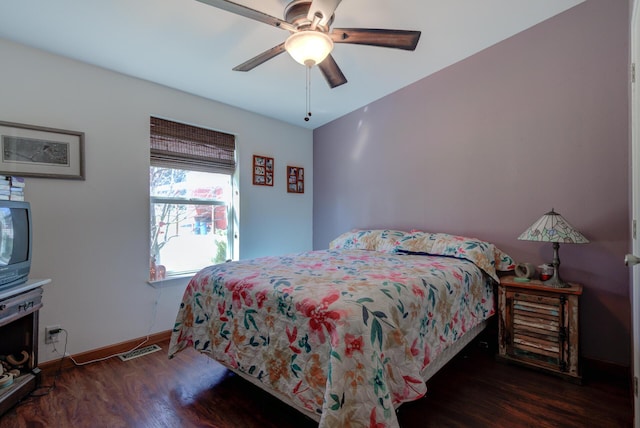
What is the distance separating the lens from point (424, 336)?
1560 mm

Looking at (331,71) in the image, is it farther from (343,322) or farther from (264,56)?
(343,322)

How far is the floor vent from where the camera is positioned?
2.42m

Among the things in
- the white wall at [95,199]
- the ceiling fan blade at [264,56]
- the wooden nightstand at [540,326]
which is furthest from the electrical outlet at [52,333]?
the wooden nightstand at [540,326]

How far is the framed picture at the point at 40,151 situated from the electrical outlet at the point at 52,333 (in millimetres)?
1156

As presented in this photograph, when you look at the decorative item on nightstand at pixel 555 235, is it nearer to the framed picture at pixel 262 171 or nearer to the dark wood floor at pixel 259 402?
the dark wood floor at pixel 259 402

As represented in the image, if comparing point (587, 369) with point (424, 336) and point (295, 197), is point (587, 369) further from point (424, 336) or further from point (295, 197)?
point (295, 197)

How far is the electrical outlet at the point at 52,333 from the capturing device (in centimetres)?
221

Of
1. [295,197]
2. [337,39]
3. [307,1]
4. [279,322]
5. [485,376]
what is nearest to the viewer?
[279,322]

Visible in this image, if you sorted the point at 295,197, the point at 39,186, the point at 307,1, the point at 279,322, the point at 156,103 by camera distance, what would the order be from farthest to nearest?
the point at 295,197
the point at 156,103
the point at 39,186
the point at 307,1
the point at 279,322

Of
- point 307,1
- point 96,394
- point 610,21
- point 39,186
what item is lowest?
point 96,394

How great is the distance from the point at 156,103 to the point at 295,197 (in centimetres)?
195

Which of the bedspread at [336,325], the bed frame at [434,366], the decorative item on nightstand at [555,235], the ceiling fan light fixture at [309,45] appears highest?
the ceiling fan light fixture at [309,45]

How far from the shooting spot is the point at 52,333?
2227 mm

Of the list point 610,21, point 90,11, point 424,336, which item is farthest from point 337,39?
point 610,21
